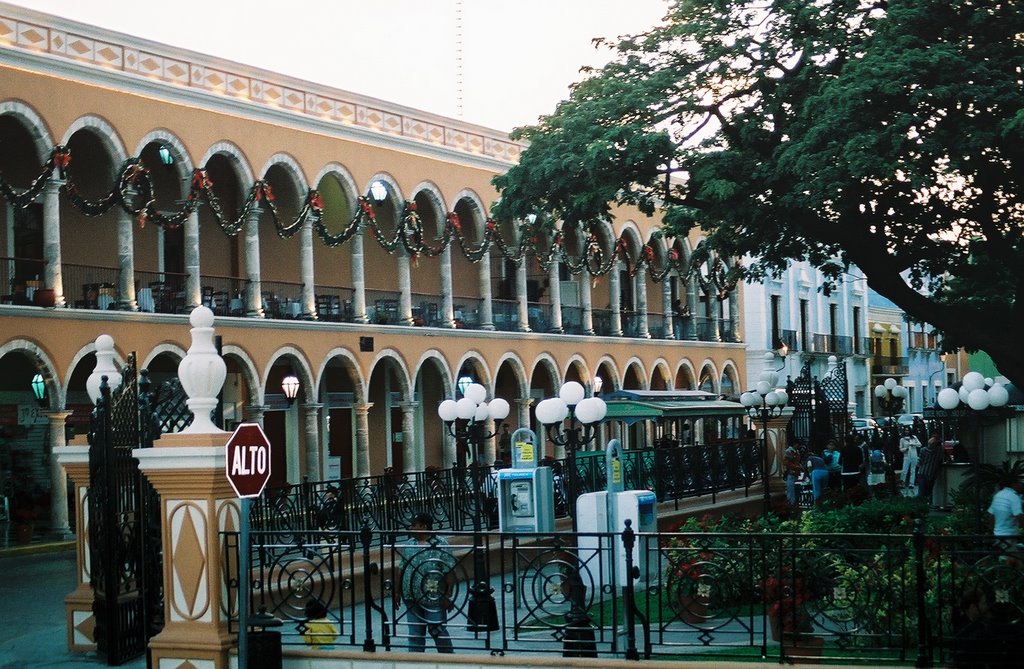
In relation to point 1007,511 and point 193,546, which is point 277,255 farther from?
point 193,546

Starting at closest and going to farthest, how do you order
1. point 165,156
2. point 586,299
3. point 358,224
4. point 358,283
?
point 165,156 → point 358,224 → point 358,283 → point 586,299

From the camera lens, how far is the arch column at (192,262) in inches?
1084

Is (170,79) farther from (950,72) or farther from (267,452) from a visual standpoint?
(267,452)

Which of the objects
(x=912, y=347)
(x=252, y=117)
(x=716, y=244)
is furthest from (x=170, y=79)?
(x=912, y=347)

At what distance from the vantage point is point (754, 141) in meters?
19.6

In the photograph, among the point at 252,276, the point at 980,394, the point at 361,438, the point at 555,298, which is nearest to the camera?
the point at 980,394

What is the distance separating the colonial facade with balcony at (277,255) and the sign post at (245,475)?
11785mm

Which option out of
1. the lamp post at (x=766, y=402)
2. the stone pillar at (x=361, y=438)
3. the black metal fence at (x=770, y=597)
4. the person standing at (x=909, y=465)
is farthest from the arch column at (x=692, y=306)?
the black metal fence at (x=770, y=597)

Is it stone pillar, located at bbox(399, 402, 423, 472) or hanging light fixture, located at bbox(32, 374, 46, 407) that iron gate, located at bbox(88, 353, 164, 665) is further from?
stone pillar, located at bbox(399, 402, 423, 472)

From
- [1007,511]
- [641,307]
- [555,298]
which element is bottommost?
[1007,511]

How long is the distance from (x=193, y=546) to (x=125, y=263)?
1697 cm

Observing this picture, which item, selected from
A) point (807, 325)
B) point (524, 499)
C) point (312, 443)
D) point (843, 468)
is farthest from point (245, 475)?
point (807, 325)

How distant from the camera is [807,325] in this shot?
57219 mm

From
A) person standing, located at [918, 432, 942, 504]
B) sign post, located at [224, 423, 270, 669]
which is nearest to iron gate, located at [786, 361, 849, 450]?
person standing, located at [918, 432, 942, 504]
